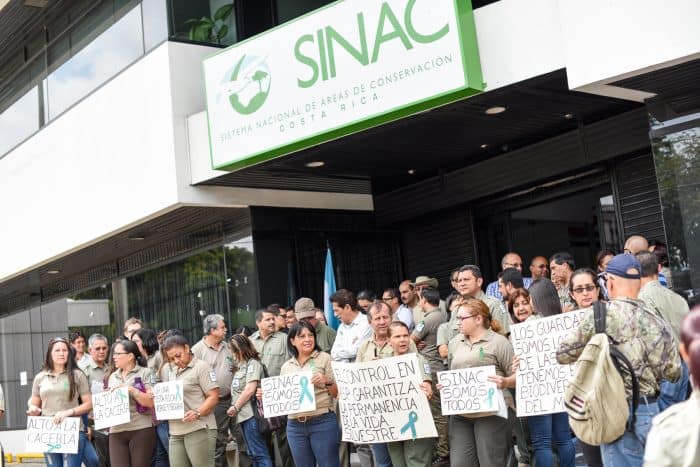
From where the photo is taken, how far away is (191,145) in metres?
13.8

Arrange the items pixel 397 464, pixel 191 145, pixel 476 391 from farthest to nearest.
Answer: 1. pixel 191 145
2. pixel 397 464
3. pixel 476 391

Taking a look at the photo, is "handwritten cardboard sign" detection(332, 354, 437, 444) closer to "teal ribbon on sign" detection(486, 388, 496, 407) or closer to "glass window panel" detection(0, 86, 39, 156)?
"teal ribbon on sign" detection(486, 388, 496, 407)

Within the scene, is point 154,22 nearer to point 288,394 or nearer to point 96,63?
point 96,63

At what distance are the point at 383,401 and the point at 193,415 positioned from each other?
2117 millimetres

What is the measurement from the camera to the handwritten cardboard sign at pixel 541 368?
293 inches

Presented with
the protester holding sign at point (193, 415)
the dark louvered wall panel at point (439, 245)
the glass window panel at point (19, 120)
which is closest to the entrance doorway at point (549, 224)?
the dark louvered wall panel at point (439, 245)

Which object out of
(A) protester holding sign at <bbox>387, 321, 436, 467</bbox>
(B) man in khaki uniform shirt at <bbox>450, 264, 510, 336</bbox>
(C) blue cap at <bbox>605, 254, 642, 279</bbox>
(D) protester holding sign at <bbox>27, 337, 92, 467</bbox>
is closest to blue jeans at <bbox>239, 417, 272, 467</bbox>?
(D) protester holding sign at <bbox>27, 337, 92, 467</bbox>

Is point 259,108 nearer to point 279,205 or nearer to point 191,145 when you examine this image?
point 191,145

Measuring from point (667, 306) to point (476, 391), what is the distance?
5.43 feet

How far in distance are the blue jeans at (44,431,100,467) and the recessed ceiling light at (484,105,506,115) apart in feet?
20.1

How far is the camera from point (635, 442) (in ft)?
18.1

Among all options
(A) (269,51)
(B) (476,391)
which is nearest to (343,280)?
(A) (269,51)

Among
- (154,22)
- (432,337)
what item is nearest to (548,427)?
(432,337)

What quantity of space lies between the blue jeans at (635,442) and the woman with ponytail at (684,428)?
2.15m
